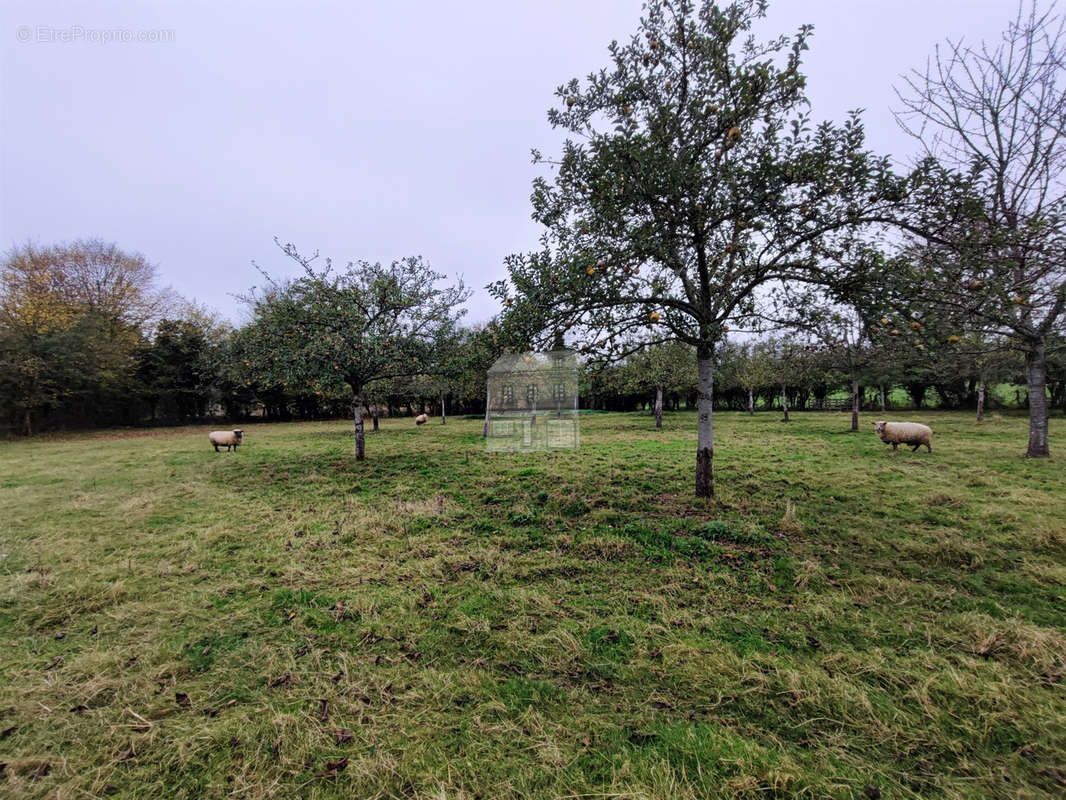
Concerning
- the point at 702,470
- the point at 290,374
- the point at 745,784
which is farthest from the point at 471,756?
the point at 290,374

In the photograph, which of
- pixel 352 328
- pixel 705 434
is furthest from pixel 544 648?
pixel 352 328

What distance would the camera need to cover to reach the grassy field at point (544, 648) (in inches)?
91.7

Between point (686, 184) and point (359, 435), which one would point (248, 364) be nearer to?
point (359, 435)

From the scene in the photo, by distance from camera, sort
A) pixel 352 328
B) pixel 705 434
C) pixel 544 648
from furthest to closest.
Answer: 1. pixel 352 328
2. pixel 705 434
3. pixel 544 648

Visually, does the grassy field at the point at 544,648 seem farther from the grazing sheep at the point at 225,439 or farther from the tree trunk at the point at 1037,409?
the grazing sheep at the point at 225,439

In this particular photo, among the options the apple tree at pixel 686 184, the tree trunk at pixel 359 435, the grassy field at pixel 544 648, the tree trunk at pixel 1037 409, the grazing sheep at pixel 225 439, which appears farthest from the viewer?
the grazing sheep at pixel 225 439

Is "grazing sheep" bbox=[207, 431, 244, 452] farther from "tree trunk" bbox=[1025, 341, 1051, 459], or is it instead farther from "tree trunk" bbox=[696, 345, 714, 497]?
"tree trunk" bbox=[1025, 341, 1051, 459]

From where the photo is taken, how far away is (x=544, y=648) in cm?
344

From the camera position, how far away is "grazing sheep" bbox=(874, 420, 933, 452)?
12559 millimetres

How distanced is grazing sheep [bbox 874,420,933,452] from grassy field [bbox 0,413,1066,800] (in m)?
Answer: 5.82

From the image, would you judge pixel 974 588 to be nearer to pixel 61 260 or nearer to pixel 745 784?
pixel 745 784

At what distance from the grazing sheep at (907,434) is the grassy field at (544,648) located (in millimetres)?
5815

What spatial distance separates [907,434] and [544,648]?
15.5 meters

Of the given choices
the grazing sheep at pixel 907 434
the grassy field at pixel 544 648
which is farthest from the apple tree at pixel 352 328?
the grazing sheep at pixel 907 434
